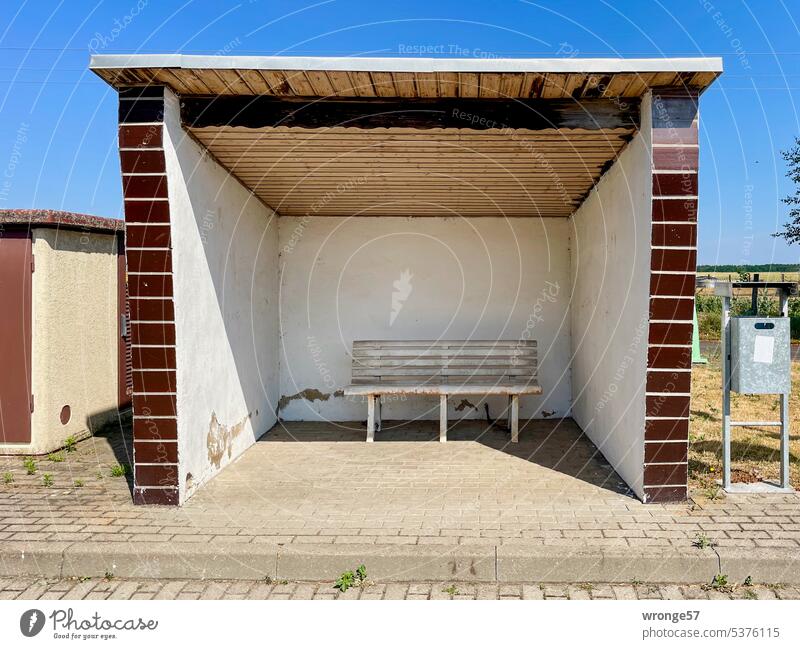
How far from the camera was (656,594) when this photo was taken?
341cm

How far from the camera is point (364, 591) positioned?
344cm

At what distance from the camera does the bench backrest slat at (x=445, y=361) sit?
7086 millimetres

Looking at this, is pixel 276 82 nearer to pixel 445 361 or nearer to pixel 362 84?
pixel 362 84

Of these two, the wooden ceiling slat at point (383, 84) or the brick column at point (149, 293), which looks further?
the brick column at point (149, 293)

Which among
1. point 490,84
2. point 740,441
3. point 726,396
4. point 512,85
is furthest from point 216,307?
point 740,441

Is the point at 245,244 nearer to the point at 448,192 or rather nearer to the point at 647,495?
the point at 448,192

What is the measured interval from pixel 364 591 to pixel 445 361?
3972mm

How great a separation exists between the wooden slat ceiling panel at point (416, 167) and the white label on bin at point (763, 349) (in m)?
1.91

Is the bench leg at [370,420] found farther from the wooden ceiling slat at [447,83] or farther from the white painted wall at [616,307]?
the wooden ceiling slat at [447,83]

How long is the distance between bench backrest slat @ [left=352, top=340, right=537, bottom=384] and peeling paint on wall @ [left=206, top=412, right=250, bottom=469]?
5.90ft

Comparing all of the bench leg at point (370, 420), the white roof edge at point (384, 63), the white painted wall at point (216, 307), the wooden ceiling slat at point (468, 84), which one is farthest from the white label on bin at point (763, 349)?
the white painted wall at point (216, 307)
